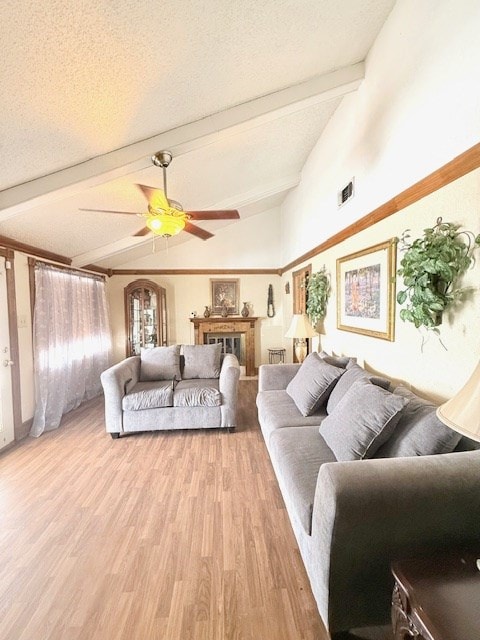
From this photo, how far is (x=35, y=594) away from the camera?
1442 mm

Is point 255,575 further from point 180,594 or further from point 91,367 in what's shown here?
point 91,367

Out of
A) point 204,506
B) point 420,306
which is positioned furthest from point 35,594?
point 420,306

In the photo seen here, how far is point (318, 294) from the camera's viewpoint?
356 cm

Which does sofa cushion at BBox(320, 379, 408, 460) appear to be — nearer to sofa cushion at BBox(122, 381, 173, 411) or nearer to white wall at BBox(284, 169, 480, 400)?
white wall at BBox(284, 169, 480, 400)

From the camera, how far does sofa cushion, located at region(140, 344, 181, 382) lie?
3.78 metres

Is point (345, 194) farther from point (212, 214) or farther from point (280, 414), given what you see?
point (280, 414)

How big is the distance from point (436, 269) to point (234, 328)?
14.9 feet

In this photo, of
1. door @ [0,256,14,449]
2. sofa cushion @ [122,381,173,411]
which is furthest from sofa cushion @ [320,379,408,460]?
door @ [0,256,14,449]

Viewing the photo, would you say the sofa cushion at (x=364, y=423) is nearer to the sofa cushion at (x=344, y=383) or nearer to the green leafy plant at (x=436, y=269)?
the sofa cushion at (x=344, y=383)

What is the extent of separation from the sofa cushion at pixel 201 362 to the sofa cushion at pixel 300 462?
6.04 feet

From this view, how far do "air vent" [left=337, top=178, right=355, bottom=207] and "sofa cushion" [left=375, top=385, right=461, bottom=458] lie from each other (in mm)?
2066

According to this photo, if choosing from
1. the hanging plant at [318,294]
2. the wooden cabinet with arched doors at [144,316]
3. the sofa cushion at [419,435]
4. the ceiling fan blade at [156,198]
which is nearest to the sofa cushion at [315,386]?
the sofa cushion at [419,435]

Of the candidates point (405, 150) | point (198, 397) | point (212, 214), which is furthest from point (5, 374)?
point (405, 150)

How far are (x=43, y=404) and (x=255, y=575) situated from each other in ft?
10.2
